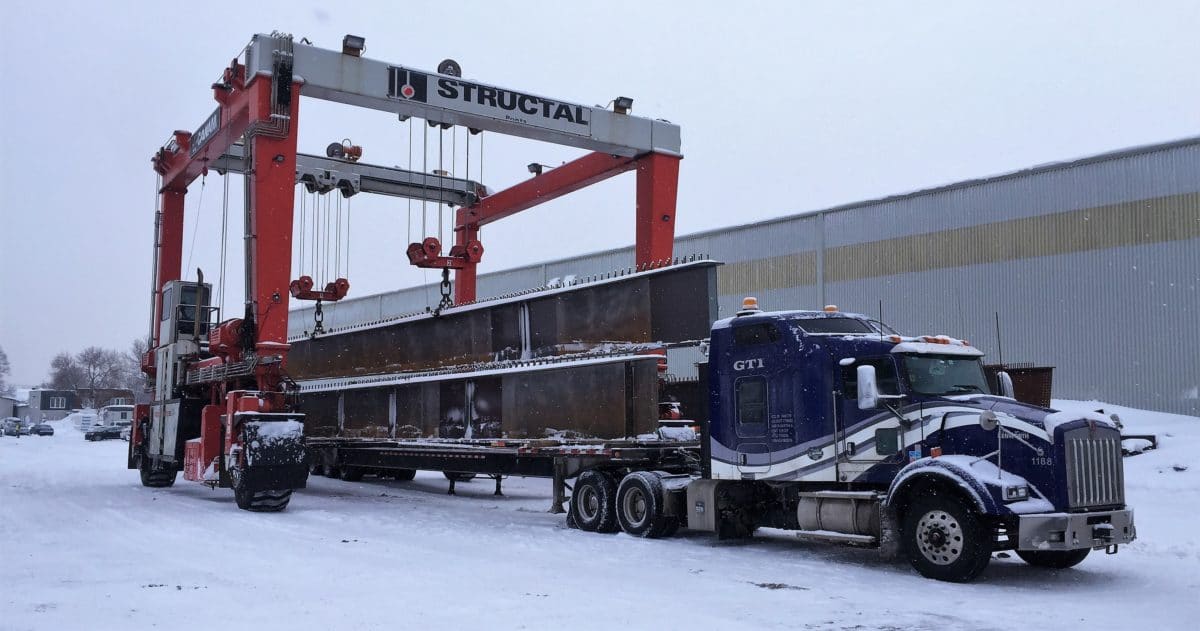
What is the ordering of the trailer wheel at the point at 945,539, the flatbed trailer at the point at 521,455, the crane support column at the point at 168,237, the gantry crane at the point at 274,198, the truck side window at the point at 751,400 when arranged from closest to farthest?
the trailer wheel at the point at 945,539
the truck side window at the point at 751,400
the flatbed trailer at the point at 521,455
the gantry crane at the point at 274,198
the crane support column at the point at 168,237

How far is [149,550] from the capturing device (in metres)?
10.9

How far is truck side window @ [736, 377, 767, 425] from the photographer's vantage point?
1159cm

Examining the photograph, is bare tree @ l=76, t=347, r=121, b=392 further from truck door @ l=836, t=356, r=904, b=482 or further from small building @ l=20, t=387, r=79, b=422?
truck door @ l=836, t=356, r=904, b=482

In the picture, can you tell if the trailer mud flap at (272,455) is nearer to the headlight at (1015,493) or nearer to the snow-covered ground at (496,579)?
the snow-covered ground at (496,579)

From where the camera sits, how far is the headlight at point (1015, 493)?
29.7ft

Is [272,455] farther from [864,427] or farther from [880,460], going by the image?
[880,460]

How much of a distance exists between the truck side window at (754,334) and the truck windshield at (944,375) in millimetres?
1697

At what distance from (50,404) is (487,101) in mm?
104802

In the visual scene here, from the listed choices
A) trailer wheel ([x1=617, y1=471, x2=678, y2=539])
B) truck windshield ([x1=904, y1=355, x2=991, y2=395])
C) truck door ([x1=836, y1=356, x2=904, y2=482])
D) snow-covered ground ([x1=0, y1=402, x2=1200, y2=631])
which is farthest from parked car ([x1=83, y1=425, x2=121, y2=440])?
truck windshield ([x1=904, y1=355, x2=991, y2=395])

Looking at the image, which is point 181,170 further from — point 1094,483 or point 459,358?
point 1094,483

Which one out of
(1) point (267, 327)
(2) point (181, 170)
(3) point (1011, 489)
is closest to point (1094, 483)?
(3) point (1011, 489)

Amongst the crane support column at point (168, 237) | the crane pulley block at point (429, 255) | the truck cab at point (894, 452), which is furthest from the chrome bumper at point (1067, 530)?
the crane support column at point (168, 237)

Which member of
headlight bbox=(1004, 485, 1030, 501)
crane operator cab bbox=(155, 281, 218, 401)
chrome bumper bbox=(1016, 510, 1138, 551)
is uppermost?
crane operator cab bbox=(155, 281, 218, 401)

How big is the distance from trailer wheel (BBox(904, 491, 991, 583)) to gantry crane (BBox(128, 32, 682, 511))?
5910mm
